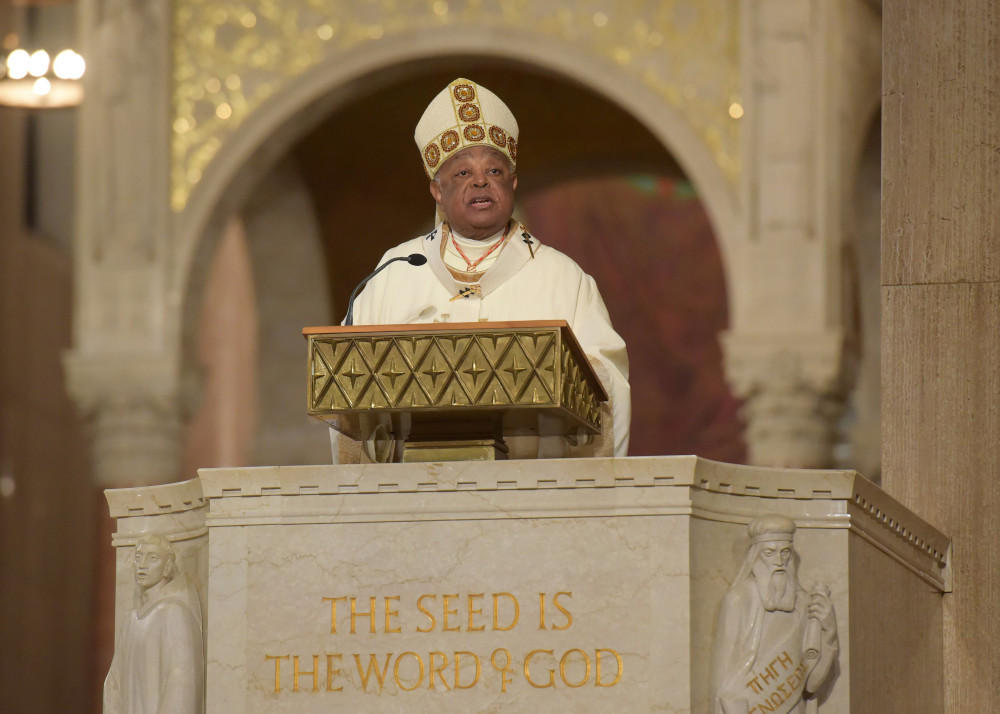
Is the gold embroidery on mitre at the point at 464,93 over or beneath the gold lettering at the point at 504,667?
over

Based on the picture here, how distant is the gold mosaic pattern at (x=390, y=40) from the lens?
516 inches

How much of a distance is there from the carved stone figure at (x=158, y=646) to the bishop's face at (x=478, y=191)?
1.32 m

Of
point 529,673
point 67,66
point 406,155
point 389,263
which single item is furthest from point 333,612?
point 406,155

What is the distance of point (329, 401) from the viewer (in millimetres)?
5270

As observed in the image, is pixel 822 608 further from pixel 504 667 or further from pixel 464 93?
pixel 464 93

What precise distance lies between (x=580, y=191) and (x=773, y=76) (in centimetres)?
866

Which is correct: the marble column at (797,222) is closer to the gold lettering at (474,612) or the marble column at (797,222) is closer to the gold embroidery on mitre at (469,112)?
the gold embroidery on mitre at (469,112)

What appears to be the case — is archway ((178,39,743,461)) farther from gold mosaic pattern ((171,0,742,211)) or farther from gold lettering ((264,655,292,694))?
gold lettering ((264,655,292,694))

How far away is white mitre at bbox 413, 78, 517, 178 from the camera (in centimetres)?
623

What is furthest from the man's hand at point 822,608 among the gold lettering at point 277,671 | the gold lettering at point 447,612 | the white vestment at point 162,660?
the white vestment at point 162,660

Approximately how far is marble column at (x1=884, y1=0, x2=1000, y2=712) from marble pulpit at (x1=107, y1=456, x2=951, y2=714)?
4.27 ft

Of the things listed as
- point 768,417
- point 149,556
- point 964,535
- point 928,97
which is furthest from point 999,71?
point 768,417

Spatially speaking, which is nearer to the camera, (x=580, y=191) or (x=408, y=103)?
(x=408, y=103)

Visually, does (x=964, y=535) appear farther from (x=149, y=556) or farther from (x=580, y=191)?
(x=580, y=191)
